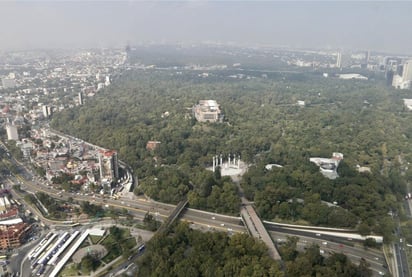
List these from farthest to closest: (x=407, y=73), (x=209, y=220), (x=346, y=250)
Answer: (x=407, y=73) < (x=209, y=220) < (x=346, y=250)

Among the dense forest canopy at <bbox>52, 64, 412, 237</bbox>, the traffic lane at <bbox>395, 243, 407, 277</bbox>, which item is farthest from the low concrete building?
the traffic lane at <bbox>395, 243, 407, 277</bbox>

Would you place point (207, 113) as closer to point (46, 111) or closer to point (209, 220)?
point (46, 111)

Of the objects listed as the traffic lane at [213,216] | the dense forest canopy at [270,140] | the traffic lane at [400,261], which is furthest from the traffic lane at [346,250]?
the traffic lane at [213,216]

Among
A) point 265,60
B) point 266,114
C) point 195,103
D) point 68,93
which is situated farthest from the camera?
point 265,60

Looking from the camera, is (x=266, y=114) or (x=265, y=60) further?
(x=265, y=60)

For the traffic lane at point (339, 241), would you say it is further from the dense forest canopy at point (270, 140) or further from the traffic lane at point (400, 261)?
the dense forest canopy at point (270, 140)

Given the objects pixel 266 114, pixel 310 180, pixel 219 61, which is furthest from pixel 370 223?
pixel 219 61

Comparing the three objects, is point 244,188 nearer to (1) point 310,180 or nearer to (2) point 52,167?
(1) point 310,180

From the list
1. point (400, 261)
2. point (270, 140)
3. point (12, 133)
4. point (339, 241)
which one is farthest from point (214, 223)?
point (12, 133)
